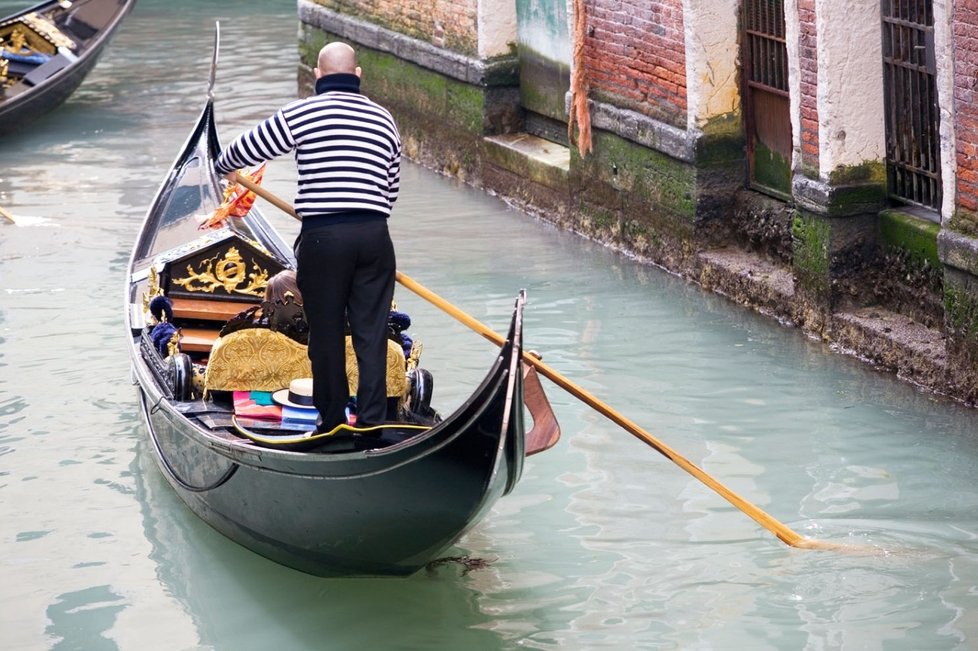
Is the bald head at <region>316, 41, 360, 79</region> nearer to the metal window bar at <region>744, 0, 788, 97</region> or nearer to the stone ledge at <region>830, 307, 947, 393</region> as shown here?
the stone ledge at <region>830, 307, 947, 393</region>

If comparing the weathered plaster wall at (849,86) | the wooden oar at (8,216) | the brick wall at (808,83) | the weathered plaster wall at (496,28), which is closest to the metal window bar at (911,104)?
the weathered plaster wall at (849,86)

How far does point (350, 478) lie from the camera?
12.0 feet

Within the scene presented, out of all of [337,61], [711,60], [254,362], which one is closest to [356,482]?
[254,362]

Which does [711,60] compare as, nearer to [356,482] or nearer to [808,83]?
[808,83]

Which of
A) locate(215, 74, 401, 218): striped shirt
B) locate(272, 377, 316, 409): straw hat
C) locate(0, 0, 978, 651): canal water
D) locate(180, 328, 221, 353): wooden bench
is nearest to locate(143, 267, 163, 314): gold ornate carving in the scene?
locate(180, 328, 221, 353): wooden bench

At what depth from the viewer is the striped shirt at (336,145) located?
3812 millimetres

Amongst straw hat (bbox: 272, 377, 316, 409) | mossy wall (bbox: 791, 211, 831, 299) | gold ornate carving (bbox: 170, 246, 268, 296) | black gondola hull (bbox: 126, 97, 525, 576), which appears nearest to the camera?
black gondola hull (bbox: 126, 97, 525, 576)

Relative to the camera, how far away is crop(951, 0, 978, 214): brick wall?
489 cm

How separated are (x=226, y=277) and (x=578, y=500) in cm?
149

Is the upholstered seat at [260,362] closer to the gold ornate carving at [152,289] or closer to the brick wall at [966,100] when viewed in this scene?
the gold ornate carving at [152,289]

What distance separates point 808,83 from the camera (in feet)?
18.8

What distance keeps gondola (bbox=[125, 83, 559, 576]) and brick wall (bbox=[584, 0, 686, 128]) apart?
2.44m

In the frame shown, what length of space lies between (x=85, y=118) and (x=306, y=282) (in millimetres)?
7198

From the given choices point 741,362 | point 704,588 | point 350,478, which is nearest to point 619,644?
point 704,588
